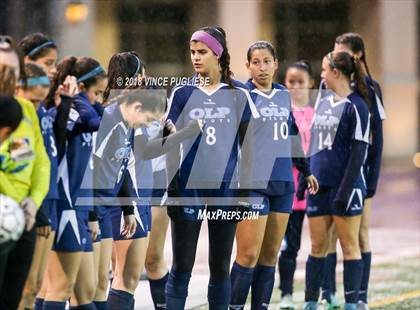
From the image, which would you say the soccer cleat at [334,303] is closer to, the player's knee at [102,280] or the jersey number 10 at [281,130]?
the jersey number 10 at [281,130]

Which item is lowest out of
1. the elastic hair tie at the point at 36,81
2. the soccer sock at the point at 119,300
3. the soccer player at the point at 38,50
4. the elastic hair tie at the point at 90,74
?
the soccer sock at the point at 119,300

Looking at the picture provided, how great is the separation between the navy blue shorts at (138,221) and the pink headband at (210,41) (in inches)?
Answer: 43.5

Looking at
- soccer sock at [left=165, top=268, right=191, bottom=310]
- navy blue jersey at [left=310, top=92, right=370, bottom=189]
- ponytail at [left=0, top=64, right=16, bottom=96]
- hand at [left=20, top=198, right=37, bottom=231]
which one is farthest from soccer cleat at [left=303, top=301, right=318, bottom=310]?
ponytail at [left=0, top=64, right=16, bottom=96]

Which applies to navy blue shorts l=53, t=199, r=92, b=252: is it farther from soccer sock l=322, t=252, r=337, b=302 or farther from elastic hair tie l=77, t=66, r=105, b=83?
soccer sock l=322, t=252, r=337, b=302

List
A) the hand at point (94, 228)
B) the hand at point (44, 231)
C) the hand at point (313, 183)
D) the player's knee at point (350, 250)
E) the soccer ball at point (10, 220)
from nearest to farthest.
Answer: the soccer ball at point (10, 220) < the hand at point (44, 231) < the hand at point (94, 228) < the hand at point (313, 183) < the player's knee at point (350, 250)

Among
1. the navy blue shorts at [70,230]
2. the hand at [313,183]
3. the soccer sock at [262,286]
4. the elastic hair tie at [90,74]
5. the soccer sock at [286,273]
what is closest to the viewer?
the navy blue shorts at [70,230]

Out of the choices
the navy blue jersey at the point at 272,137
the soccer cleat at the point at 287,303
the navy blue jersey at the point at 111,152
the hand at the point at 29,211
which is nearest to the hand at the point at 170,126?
the navy blue jersey at the point at 111,152

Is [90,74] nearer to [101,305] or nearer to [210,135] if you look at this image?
[210,135]

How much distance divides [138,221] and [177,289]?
0.50 m

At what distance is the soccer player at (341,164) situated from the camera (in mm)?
9075

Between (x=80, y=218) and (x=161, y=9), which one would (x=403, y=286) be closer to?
(x=80, y=218)

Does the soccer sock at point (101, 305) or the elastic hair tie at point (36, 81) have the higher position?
the elastic hair tie at point (36, 81)

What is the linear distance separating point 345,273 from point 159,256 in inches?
63.3

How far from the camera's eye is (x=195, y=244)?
758 cm
